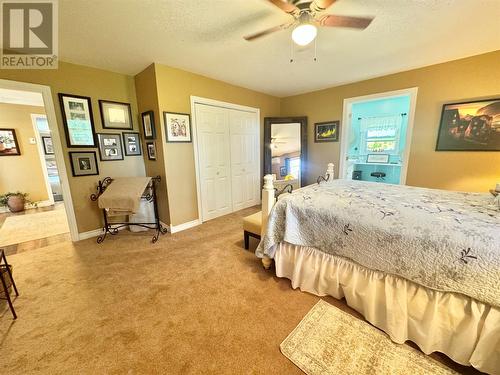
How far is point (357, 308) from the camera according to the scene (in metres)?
1.56

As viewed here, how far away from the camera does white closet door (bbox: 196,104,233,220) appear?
10.8 ft

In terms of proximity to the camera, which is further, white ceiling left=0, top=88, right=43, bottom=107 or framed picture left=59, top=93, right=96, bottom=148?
white ceiling left=0, top=88, right=43, bottom=107

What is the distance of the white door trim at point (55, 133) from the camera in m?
2.34

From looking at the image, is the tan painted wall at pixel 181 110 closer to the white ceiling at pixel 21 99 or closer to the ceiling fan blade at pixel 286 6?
the ceiling fan blade at pixel 286 6

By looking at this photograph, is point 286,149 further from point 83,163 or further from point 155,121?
point 83,163

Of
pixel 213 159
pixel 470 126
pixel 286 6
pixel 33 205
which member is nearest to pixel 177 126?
pixel 213 159

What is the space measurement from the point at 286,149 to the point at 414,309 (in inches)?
137

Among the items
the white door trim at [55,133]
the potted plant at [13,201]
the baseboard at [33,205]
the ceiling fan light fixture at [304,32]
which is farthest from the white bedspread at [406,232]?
the baseboard at [33,205]

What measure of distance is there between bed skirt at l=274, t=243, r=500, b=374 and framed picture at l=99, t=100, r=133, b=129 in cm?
317

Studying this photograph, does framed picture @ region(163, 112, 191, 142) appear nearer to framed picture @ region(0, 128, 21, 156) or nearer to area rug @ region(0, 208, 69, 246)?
area rug @ region(0, 208, 69, 246)

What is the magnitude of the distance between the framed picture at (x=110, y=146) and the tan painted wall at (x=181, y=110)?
0.87m

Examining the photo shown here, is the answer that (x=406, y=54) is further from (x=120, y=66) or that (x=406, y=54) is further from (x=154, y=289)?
(x=154, y=289)

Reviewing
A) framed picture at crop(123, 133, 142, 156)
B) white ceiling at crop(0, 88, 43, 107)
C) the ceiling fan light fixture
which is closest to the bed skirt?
the ceiling fan light fixture

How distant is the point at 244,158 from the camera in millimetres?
4078
